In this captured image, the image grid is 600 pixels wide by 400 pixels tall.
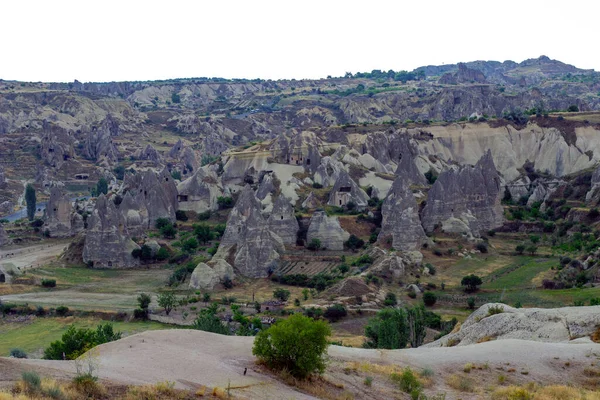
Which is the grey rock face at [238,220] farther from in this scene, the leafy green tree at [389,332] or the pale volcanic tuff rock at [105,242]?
the leafy green tree at [389,332]

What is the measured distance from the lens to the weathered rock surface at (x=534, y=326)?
93.6 ft

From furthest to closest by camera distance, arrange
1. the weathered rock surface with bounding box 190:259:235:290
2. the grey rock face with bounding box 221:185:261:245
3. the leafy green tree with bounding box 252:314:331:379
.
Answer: the grey rock face with bounding box 221:185:261:245
the weathered rock surface with bounding box 190:259:235:290
the leafy green tree with bounding box 252:314:331:379

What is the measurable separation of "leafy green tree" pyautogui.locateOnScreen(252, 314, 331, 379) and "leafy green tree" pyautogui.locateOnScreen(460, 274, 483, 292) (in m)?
28.4

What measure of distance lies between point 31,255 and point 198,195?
18.8 m

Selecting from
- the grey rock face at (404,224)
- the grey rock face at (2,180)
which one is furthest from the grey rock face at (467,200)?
the grey rock face at (2,180)

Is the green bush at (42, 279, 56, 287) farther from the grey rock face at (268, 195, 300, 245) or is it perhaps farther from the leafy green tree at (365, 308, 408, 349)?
the leafy green tree at (365, 308, 408, 349)

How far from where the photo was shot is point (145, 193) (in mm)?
74125

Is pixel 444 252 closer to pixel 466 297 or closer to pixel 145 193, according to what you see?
pixel 466 297

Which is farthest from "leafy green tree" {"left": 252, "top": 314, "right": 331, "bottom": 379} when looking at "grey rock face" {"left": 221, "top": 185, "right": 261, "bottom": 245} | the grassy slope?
"grey rock face" {"left": 221, "top": 185, "right": 261, "bottom": 245}

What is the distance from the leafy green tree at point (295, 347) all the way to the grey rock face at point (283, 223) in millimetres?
40425

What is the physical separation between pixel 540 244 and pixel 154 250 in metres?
32.6

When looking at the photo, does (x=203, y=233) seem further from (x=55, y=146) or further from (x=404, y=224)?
(x=55, y=146)

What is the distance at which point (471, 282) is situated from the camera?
48.5 meters

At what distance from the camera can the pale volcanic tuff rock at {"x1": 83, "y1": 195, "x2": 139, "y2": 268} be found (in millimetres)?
59406
